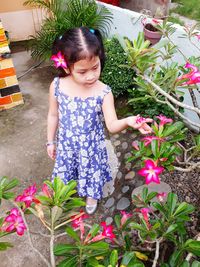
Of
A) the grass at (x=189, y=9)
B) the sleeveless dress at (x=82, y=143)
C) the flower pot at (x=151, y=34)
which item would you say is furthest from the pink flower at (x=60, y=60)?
the grass at (x=189, y=9)

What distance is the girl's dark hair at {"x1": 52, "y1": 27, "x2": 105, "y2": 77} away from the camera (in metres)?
1.69

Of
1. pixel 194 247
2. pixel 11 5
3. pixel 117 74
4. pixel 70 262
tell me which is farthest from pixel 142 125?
pixel 11 5

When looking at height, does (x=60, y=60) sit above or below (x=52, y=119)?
above

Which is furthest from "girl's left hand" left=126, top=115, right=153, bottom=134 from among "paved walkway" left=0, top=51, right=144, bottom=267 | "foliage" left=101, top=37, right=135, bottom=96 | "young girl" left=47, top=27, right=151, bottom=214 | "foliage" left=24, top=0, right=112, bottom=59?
"foliage" left=24, top=0, right=112, bottom=59

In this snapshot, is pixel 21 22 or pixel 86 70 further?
pixel 21 22

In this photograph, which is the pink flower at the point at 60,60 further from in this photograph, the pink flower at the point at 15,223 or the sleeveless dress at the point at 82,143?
the pink flower at the point at 15,223

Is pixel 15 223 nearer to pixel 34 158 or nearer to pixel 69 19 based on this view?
pixel 34 158

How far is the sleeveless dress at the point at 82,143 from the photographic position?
199 cm

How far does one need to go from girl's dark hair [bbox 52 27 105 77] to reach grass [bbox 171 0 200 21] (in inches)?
136

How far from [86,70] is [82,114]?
13.8 inches

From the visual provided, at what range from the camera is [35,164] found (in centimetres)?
294

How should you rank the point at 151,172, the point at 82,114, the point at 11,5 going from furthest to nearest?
the point at 11,5 → the point at 82,114 → the point at 151,172

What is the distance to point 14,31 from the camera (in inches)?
184

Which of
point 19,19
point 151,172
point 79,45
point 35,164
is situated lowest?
point 35,164
